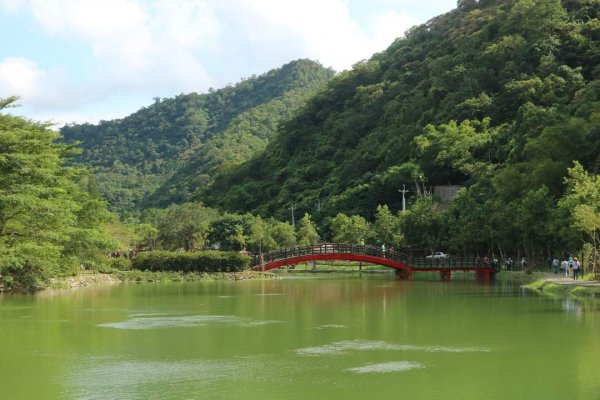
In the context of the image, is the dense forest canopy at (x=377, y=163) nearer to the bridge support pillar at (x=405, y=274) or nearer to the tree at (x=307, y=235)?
the tree at (x=307, y=235)

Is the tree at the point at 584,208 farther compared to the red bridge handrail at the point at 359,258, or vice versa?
the red bridge handrail at the point at 359,258

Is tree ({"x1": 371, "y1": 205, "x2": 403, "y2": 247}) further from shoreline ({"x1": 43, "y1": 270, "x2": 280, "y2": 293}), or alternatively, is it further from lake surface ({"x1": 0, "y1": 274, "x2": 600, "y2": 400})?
lake surface ({"x1": 0, "y1": 274, "x2": 600, "y2": 400})

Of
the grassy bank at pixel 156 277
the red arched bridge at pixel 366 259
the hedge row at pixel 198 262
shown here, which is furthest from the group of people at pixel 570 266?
the hedge row at pixel 198 262

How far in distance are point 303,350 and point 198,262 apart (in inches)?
1407

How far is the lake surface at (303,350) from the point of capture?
12992mm

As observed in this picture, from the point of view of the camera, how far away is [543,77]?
8394 cm

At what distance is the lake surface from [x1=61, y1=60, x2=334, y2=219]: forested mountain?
94.6 meters

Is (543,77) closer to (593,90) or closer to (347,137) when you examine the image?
(593,90)

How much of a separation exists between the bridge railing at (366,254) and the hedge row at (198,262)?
1724 mm

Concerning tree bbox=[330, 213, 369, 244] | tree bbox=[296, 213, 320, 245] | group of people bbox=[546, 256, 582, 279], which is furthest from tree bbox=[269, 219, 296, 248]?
group of people bbox=[546, 256, 582, 279]

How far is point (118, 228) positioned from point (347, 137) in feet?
159

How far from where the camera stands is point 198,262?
52219 millimetres

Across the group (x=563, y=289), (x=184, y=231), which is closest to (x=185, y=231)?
(x=184, y=231)

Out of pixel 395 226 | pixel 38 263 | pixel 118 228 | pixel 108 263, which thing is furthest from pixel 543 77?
pixel 38 263
